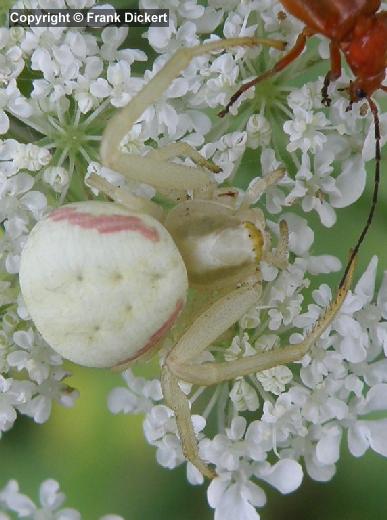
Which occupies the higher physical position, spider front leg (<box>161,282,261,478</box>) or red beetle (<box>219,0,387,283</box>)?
red beetle (<box>219,0,387,283</box>)

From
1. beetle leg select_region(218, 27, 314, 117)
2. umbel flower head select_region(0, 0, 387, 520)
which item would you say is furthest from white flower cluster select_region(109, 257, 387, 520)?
beetle leg select_region(218, 27, 314, 117)

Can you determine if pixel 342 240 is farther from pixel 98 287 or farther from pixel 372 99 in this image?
pixel 98 287

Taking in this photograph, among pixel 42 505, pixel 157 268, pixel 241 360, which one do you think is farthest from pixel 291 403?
pixel 42 505

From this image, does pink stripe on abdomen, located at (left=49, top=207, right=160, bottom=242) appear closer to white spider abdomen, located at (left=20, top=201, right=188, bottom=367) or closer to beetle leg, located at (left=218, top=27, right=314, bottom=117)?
white spider abdomen, located at (left=20, top=201, right=188, bottom=367)

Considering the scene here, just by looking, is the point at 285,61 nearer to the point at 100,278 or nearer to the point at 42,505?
the point at 100,278

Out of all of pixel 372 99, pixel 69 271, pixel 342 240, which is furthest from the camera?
pixel 342 240

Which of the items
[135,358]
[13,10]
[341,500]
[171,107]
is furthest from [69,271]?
[341,500]
